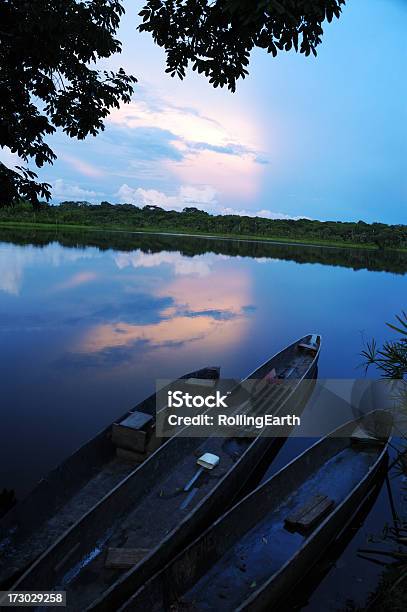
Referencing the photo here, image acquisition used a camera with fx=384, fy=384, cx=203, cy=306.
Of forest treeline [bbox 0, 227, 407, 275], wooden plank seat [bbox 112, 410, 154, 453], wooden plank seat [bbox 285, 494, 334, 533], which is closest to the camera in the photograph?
wooden plank seat [bbox 285, 494, 334, 533]

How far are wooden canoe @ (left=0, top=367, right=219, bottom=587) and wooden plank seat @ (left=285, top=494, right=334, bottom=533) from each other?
346 centimetres

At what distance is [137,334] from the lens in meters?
20.1

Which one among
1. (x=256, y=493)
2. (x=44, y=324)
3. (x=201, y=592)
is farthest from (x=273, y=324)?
(x=201, y=592)

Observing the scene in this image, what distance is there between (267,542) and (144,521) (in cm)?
215

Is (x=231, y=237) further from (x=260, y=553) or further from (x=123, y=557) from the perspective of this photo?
(x=123, y=557)

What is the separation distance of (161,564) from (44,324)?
1744cm

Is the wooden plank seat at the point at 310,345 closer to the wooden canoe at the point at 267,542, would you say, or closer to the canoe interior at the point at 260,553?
the wooden canoe at the point at 267,542

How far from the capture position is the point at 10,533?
19.5 feet

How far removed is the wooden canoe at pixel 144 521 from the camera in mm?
5086

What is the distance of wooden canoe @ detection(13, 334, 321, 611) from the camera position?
5086 mm

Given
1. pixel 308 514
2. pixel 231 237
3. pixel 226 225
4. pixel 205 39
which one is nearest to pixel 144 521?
pixel 308 514

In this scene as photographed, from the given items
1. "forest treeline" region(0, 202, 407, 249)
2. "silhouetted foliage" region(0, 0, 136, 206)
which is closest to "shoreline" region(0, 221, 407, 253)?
"forest treeline" region(0, 202, 407, 249)

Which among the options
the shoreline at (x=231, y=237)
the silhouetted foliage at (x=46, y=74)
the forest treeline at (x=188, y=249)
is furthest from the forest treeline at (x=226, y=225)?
the silhouetted foliage at (x=46, y=74)

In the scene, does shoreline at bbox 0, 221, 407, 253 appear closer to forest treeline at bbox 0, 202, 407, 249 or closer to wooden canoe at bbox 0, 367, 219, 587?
forest treeline at bbox 0, 202, 407, 249
